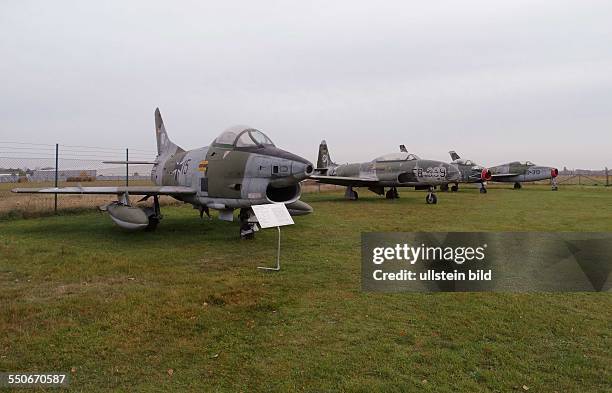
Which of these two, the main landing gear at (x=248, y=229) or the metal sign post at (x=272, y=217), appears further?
the main landing gear at (x=248, y=229)

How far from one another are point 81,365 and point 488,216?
13640mm

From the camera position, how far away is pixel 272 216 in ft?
22.9

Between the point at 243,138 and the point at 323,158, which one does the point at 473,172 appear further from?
the point at 243,138

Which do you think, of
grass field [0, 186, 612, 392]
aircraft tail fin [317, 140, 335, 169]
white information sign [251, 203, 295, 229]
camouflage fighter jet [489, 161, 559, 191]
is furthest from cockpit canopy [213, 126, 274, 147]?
camouflage fighter jet [489, 161, 559, 191]

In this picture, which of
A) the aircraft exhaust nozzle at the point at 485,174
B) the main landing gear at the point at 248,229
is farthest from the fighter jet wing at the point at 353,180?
the main landing gear at the point at 248,229

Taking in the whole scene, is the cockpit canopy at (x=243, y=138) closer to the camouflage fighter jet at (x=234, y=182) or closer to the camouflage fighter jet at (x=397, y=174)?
the camouflage fighter jet at (x=234, y=182)

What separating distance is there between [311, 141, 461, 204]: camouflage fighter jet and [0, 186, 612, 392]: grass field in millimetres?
13250

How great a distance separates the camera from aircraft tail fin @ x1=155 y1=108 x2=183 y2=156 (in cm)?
1456

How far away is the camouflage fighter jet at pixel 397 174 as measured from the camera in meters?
20.0

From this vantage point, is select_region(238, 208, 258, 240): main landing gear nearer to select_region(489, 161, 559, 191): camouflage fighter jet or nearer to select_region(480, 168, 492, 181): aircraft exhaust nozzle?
select_region(480, 168, 492, 181): aircraft exhaust nozzle

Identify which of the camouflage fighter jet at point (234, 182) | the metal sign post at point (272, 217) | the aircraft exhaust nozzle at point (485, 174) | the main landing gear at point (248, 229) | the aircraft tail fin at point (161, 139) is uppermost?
the aircraft tail fin at point (161, 139)

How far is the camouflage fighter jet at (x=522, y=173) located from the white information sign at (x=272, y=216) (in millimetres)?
34581

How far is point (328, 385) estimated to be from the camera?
3.10m

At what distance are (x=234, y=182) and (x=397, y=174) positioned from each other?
1347 centimetres
